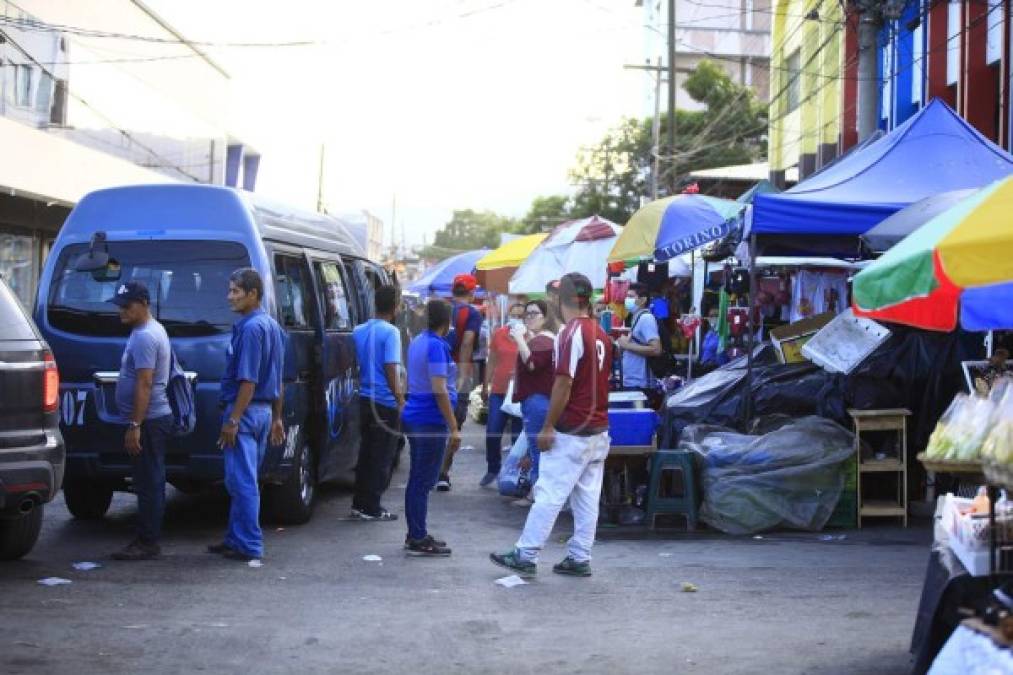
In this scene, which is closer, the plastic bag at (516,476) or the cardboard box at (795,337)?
the cardboard box at (795,337)

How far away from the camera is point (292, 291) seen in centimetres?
1045

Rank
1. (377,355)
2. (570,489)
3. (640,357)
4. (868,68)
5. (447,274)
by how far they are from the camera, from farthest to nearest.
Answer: (447,274), (868,68), (640,357), (377,355), (570,489)

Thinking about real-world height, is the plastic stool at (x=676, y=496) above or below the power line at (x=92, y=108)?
below

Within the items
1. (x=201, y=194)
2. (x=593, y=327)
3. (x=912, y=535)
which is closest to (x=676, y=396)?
(x=912, y=535)

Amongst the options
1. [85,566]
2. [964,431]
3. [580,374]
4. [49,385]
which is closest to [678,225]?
[580,374]

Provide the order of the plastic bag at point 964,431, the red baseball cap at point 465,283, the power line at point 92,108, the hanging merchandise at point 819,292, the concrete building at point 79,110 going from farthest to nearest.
→ 1. the concrete building at point 79,110
2. the power line at point 92,108
3. the red baseball cap at point 465,283
4. the hanging merchandise at point 819,292
5. the plastic bag at point 964,431

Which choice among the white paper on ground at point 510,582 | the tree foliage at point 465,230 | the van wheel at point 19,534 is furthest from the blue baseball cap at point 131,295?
Answer: the tree foliage at point 465,230

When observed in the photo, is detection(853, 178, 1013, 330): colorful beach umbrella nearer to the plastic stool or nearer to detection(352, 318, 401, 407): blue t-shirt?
the plastic stool

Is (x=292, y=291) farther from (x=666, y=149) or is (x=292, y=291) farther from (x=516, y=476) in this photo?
(x=666, y=149)

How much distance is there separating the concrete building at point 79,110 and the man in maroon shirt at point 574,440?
18487 mm

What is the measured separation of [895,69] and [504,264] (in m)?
7.24

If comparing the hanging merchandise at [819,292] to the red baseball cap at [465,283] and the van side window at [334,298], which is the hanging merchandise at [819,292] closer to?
the red baseball cap at [465,283]

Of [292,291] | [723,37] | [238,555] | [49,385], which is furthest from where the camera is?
[723,37]

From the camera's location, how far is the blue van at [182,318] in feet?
Result: 30.7
